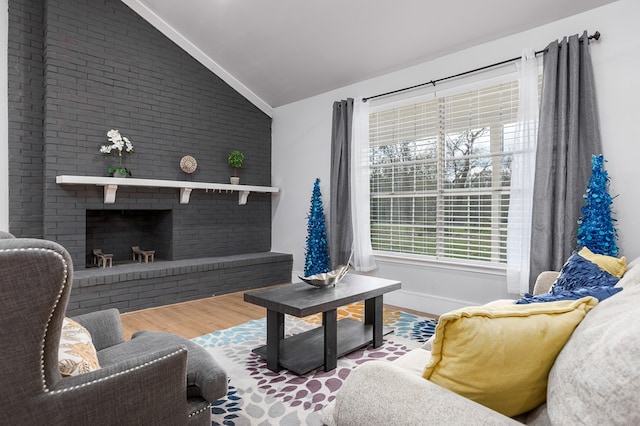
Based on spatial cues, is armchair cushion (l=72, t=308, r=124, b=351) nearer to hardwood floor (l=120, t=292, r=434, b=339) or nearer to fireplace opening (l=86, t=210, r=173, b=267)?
hardwood floor (l=120, t=292, r=434, b=339)

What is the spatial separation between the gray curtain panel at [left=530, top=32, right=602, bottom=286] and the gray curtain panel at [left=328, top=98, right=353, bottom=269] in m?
2.04

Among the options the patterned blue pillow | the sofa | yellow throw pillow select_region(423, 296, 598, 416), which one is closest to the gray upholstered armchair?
the sofa

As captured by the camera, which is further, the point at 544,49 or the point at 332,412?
the point at 544,49

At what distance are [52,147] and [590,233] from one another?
15.7ft

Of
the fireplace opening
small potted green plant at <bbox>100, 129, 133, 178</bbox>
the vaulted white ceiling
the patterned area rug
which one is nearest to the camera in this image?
the patterned area rug

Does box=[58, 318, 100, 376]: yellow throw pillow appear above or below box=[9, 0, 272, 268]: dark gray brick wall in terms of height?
below

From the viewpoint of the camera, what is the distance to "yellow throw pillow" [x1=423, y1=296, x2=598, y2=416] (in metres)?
0.95

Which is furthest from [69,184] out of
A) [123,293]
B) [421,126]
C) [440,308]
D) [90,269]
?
[440,308]

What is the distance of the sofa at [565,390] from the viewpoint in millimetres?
720

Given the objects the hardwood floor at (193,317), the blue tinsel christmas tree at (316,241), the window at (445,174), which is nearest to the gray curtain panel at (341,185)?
the blue tinsel christmas tree at (316,241)

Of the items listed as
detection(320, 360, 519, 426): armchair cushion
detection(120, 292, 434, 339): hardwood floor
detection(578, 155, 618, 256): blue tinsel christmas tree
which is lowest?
detection(120, 292, 434, 339): hardwood floor

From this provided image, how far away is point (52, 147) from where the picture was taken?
12.3 feet

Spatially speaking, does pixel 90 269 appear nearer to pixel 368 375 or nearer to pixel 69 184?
pixel 69 184

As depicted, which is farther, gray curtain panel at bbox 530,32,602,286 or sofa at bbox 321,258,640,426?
gray curtain panel at bbox 530,32,602,286
